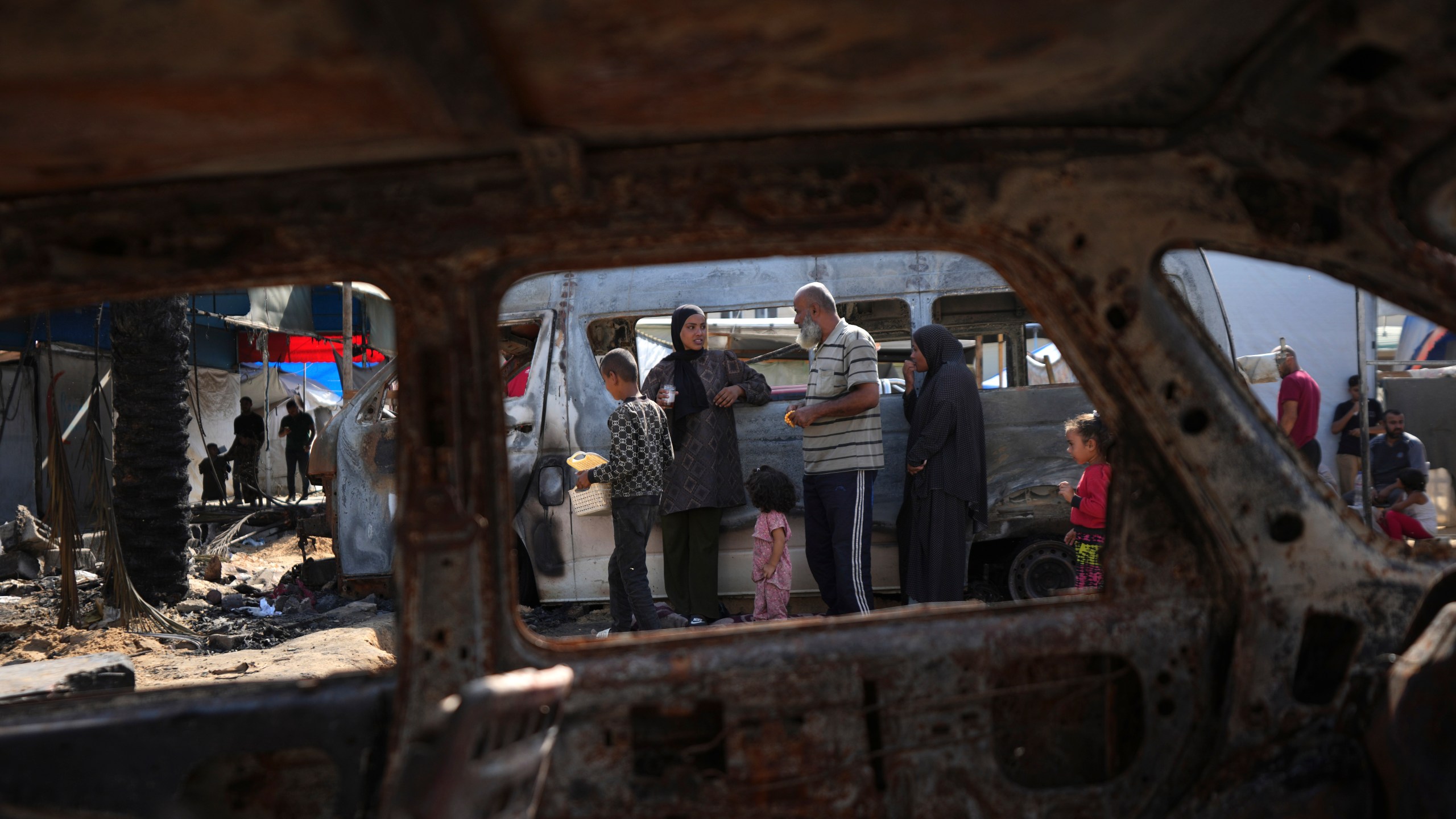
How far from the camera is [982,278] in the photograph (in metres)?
5.39

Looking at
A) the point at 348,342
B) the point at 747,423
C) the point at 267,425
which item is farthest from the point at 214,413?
the point at 747,423

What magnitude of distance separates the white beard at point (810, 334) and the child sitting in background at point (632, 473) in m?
0.86

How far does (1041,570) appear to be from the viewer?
5.33 m

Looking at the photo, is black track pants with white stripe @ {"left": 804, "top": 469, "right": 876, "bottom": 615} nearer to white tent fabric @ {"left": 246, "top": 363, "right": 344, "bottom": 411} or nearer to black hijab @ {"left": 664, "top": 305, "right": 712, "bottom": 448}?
black hijab @ {"left": 664, "top": 305, "right": 712, "bottom": 448}

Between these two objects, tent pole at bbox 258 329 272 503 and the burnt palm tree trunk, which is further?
tent pole at bbox 258 329 272 503

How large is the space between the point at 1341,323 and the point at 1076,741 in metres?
9.07

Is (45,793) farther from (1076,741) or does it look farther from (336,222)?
(1076,741)

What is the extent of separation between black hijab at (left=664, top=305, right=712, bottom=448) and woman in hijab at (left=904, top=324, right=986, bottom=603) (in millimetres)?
1177

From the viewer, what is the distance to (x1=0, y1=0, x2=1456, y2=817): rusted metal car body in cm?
152

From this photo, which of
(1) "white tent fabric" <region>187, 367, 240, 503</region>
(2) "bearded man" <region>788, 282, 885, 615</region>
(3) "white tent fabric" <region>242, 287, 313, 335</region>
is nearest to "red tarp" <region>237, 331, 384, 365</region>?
(1) "white tent fabric" <region>187, 367, 240, 503</region>

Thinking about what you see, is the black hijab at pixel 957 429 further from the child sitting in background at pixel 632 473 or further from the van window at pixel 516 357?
the van window at pixel 516 357

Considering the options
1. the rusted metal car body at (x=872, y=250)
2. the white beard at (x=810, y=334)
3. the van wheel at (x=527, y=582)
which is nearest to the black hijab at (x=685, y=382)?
the white beard at (x=810, y=334)

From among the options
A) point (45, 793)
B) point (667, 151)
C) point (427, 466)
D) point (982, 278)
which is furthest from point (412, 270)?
point (982, 278)

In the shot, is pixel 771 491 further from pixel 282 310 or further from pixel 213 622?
pixel 282 310
